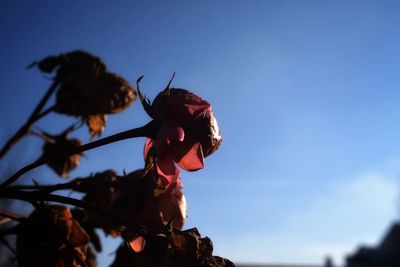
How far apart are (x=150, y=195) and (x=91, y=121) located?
0.94 m

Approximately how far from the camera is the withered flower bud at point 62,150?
8.00 ft

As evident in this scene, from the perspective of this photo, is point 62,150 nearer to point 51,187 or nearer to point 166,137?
point 51,187

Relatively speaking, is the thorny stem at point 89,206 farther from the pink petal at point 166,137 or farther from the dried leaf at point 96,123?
the dried leaf at point 96,123

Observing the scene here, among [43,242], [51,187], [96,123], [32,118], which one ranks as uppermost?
[96,123]

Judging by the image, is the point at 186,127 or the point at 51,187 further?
the point at 51,187

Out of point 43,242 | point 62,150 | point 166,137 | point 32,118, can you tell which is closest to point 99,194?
point 43,242

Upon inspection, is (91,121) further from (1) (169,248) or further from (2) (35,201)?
(1) (169,248)

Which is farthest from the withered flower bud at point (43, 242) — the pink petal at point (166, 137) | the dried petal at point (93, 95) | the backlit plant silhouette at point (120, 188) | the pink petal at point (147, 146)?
the dried petal at point (93, 95)

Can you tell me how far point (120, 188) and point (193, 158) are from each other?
52 centimetres

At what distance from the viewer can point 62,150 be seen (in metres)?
2.49

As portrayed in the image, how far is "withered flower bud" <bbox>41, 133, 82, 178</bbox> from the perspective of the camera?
8.00ft

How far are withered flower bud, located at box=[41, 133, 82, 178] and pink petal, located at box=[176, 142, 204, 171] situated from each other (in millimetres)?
1279

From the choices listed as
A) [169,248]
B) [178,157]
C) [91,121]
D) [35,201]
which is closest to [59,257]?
[35,201]

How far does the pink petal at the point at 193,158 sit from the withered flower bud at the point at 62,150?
128 centimetres
